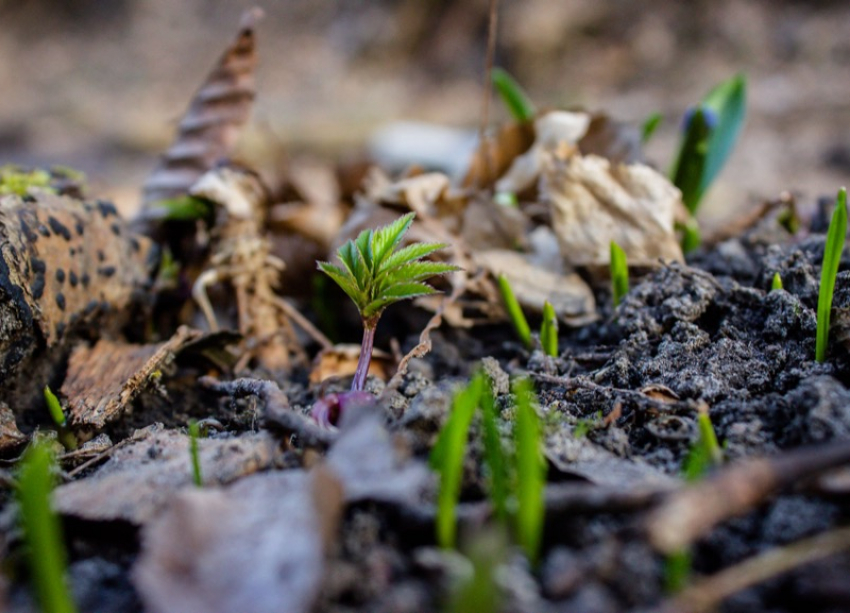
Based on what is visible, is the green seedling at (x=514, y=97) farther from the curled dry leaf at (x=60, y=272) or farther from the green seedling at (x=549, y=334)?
the curled dry leaf at (x=60, y=272)

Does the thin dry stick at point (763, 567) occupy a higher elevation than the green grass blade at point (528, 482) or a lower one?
lower

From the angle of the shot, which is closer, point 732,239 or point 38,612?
point 38,612

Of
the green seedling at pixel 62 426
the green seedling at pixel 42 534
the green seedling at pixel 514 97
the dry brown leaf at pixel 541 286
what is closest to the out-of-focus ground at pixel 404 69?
the green seedling at pixel 514 97

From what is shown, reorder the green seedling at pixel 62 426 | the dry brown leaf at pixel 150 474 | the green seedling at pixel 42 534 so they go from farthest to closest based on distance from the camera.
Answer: the green seedling at pixel 62 426
the dry brown leaf at pixel 150 474
the green seedling at pixel 42 534

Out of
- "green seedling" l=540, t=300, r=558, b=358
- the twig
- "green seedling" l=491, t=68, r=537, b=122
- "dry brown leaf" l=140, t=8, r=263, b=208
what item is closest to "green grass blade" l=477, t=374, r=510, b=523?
the twig

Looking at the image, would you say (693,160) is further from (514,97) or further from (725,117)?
(514,97)

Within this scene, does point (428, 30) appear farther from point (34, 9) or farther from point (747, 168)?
point (34, 9)

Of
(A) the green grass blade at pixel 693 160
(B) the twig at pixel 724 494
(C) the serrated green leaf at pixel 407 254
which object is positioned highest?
(A) the green grass blade at pixel 693 160

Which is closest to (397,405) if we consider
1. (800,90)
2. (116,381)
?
(116,381)
